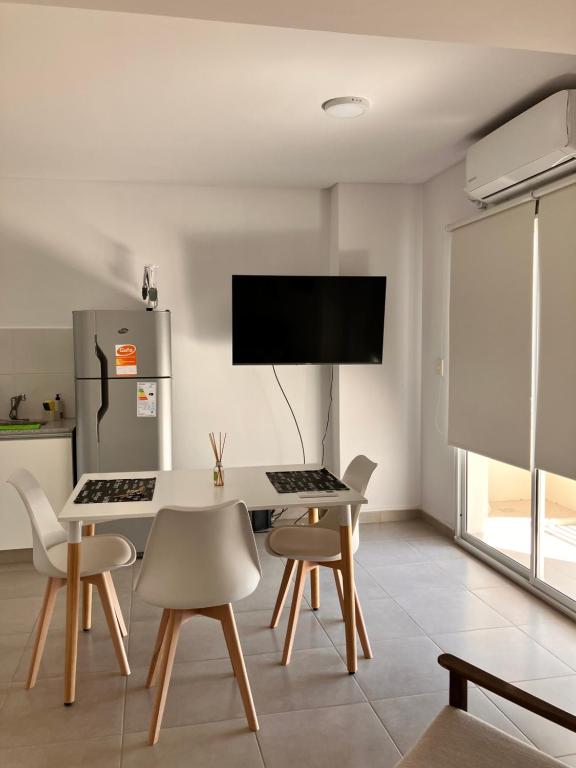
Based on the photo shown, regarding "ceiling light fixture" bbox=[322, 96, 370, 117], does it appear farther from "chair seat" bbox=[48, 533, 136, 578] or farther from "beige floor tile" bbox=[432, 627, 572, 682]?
"beige floor tile" bbox=[432, 627, 572, 682]

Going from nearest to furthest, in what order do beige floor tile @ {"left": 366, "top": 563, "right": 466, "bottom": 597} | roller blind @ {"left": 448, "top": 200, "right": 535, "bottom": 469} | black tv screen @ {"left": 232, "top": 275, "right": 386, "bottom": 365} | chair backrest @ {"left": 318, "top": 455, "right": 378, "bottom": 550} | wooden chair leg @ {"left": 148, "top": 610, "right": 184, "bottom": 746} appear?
wooden chair leg @ {"left": 148, "top": 610, "right": 184, "bottom": 746} < chair backrest @ {"left": 318, "top": 455, "right": 378, "bottom": 550} < roller blind @ {"left": 448, "top": 200, "right": 535, "bottom": 469} < beige floor tile @ {"left": 366, "top": 563, "right": 466, "bottom": 597} < black tv screen @ {"left": 232, "top": 275, "right": 386, "bottom": 365}

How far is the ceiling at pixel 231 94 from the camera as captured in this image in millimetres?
2617

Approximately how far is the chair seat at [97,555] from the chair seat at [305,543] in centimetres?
67

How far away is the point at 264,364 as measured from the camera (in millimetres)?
4758

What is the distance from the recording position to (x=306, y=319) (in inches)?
187

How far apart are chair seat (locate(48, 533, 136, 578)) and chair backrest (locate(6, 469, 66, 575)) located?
0.14 ft

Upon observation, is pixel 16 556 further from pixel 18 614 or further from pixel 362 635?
pixel 362 635

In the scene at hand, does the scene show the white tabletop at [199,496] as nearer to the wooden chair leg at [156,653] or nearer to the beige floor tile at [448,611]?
the wooden chair leg at [156,653]

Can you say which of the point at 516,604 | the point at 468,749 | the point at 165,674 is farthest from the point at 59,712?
the point at 516,604

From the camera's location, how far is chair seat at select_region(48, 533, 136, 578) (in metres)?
2.83

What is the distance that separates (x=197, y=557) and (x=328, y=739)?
2.73 ft

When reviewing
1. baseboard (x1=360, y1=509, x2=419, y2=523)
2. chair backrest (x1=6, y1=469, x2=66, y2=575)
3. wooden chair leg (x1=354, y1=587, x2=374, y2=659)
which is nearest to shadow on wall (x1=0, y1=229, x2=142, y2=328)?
chair backrest (x1=6, y1=469, x2=66, y2=575)

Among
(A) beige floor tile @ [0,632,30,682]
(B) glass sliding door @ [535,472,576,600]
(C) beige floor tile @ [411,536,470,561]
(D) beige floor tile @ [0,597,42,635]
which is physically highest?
(B) glass sliding door @ [535,472,576,600]

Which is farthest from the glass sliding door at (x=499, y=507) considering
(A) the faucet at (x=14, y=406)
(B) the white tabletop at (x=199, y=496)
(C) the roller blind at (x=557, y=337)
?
(A) the faucet at (x=14, y=406)
